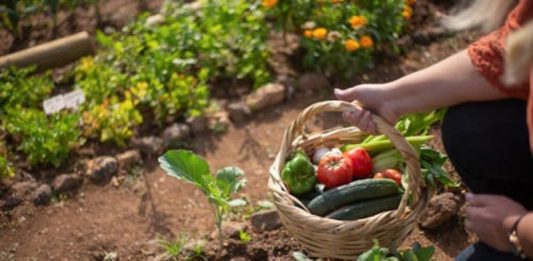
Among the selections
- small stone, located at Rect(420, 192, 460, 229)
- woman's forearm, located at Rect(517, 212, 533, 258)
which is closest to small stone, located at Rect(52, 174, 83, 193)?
small stone, located at Rect(420, 192, 460, 229)

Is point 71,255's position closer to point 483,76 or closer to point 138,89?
point 138,89

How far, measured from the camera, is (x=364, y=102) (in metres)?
2.56

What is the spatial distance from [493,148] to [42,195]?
2225mm

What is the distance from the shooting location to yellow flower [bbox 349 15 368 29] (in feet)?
12.8

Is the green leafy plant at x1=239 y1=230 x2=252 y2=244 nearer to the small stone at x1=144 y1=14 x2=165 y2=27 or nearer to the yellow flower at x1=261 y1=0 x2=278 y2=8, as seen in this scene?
the yellow flower at x1=261 y1=0 x2=278 y2=8

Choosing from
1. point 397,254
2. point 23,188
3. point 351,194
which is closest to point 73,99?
point 23,188

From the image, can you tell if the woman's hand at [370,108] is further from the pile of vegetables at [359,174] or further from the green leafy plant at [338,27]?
the green leafy plant at [338,27]

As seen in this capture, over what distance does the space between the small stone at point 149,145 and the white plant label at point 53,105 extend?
0.43 m

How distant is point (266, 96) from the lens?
158 inches

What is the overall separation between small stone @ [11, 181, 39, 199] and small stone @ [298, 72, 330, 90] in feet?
5.24

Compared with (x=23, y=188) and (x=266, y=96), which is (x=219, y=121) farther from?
(x=23, y=188)

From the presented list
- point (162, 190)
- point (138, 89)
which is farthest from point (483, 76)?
point (138, 89)

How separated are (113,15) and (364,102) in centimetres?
268

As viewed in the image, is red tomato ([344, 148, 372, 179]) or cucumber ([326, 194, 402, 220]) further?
red tomato ([344, 148, 372, 179])
